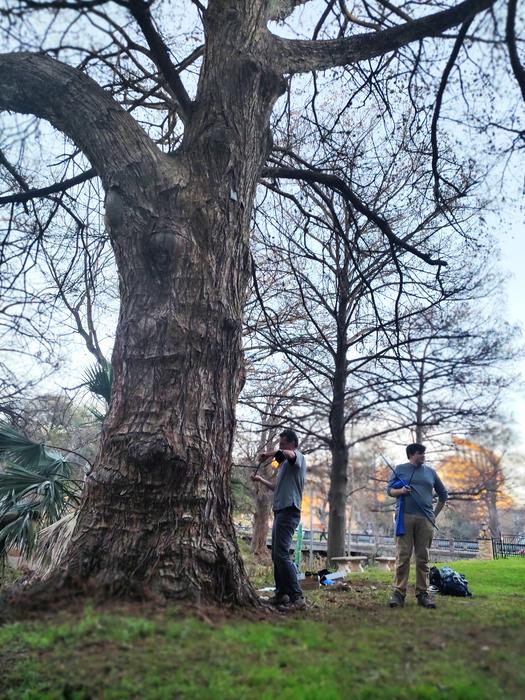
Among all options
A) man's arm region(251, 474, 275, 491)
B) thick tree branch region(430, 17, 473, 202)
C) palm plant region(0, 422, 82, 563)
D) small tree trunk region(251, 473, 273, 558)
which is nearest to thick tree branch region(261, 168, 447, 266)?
thick tree branch region(430, 17, 473, 202)

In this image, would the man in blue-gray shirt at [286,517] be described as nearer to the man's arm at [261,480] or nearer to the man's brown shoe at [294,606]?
the man's arm at [261,480]

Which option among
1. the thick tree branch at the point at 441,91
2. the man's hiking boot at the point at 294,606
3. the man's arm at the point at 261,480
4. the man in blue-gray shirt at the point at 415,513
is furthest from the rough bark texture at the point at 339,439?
the man's hiking boot at the point at 294,606

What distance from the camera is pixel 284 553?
5.06 metres

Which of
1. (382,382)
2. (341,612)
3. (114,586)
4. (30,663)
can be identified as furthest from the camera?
(382,382)

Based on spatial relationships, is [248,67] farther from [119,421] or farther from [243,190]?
[119,421]

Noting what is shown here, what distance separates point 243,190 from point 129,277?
127 centimetres

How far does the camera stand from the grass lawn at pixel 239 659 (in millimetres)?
2170

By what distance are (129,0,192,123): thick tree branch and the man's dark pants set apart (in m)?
3.84

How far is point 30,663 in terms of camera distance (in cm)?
255

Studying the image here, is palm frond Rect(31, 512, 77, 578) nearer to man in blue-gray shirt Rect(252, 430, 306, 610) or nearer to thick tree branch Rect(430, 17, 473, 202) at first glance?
man in blue-gray shirt Rect(252, 430, 306, 610)

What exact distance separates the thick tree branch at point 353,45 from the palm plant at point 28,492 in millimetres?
5248

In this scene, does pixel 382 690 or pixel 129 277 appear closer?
pixel 382 690

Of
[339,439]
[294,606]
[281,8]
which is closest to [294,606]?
[294,606]

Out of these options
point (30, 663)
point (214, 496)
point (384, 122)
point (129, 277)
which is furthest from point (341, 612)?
point (384, 122)
